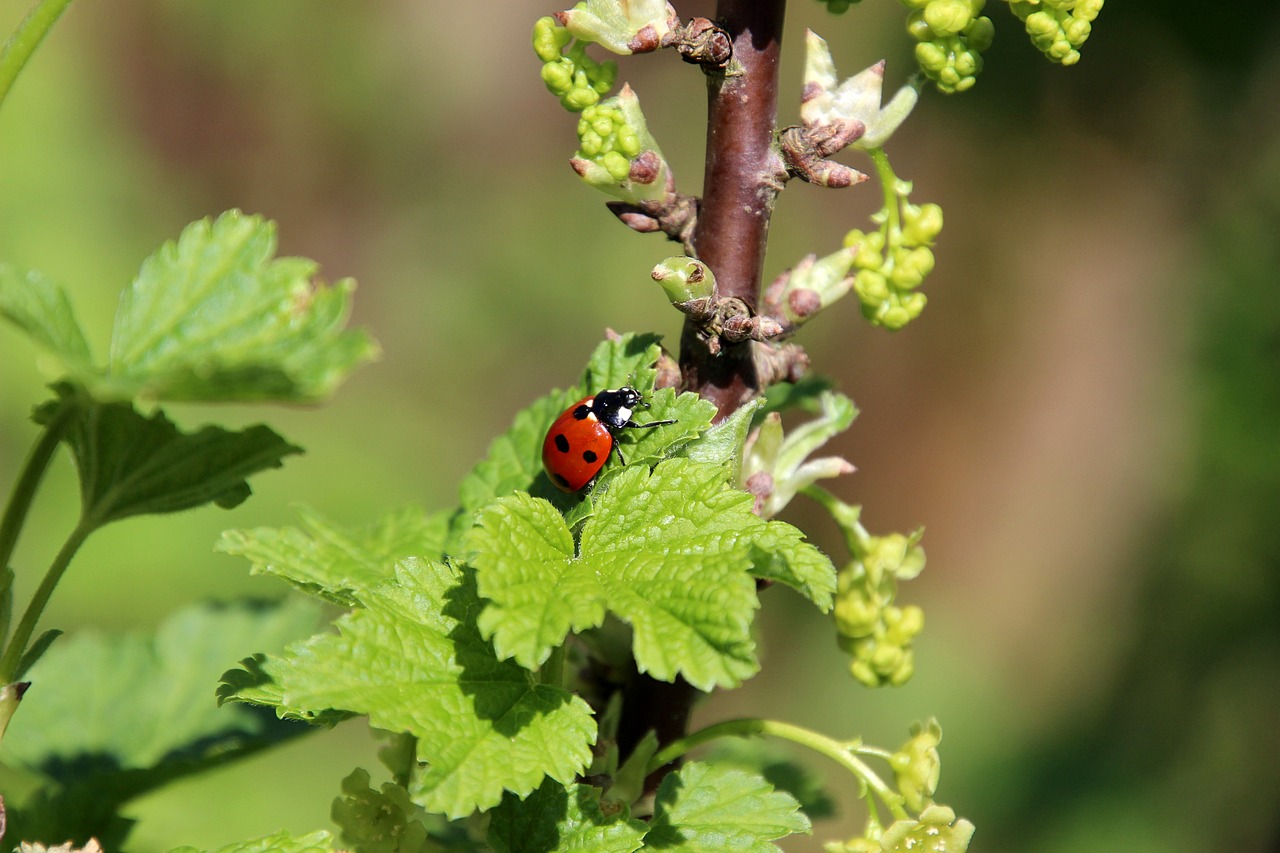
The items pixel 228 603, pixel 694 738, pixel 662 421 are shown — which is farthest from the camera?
pixel 228 603

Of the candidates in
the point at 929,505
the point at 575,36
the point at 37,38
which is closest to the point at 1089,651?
the point at 929,505

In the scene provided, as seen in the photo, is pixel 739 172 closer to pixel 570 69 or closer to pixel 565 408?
pixel 570 69

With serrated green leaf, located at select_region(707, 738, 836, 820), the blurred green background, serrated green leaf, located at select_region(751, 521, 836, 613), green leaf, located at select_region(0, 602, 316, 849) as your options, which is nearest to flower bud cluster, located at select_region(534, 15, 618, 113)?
serrated green leaf, located at select_region(751, 521, 836, 613)

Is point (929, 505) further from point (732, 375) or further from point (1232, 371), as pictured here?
point (732, 375)

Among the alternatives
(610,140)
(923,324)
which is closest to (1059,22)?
(610,140)

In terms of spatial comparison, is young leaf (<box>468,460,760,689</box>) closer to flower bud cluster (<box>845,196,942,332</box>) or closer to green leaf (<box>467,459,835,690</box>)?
green leaf (<box>467,459,835,690</box>)

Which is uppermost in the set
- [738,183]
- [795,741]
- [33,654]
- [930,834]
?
[738,183]
